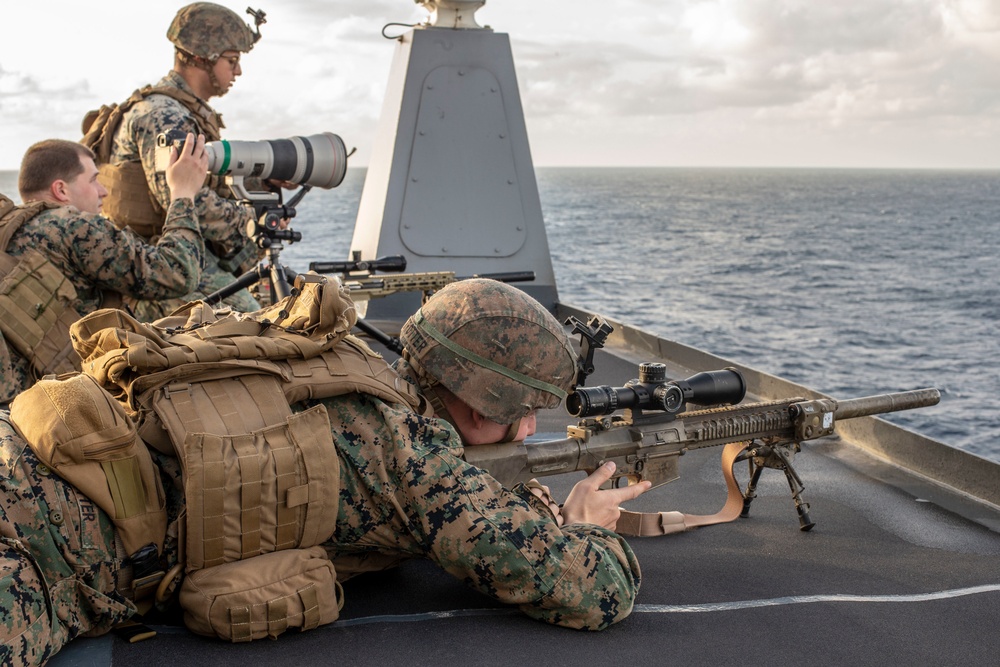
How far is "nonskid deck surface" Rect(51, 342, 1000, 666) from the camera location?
258 cm

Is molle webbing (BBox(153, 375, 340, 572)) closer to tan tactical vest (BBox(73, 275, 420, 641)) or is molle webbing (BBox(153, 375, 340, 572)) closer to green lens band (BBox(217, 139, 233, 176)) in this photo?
tan tactical vest (BBox(73, 275, 420, 641))

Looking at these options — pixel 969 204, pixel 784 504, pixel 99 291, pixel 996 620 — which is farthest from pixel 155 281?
pixel 969 204

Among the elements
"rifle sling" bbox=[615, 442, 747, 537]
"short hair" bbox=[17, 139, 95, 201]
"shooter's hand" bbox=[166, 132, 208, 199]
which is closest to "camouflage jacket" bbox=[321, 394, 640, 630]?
"rifle sling" bbox=[615, 442, 747, 537]

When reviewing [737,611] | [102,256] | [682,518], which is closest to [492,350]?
[737,611]

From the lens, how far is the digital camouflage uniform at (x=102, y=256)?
4.09 metres

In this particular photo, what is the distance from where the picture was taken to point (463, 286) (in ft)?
9.26

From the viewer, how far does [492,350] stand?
2.73 meters

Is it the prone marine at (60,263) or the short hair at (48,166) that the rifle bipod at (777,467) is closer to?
the prone marine at (60,263)

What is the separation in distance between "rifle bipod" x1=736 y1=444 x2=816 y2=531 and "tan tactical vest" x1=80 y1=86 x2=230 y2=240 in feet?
10.6

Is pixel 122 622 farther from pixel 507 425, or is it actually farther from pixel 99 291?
pixel 99 291

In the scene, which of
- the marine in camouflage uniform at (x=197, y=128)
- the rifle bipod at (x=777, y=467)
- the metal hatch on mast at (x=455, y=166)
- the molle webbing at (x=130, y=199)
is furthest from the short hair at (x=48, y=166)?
the metal hatch on mast at (x=455, y=166)

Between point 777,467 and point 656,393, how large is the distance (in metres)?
0.85

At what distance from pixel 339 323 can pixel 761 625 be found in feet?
4.76

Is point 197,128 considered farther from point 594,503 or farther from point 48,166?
point 594,503
